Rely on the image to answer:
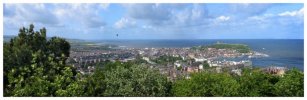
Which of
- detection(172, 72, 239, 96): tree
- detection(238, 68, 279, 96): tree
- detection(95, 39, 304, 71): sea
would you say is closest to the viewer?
detection(172, 72, 239, 96): tree

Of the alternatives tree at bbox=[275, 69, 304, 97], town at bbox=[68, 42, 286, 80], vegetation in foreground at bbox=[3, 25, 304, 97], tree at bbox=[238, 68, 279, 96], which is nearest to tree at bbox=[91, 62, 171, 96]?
vegetation in foreground at bbox=[3, 25, 304, 97]

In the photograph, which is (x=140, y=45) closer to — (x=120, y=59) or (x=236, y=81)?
(x=120, y=59)

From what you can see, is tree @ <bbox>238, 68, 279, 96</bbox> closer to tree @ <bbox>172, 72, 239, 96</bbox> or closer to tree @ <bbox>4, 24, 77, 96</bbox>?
tree @ <bbox>172, 72, 239, 96</bbox>

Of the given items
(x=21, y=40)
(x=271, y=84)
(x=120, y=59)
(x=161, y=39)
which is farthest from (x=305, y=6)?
(x=21, y=40)

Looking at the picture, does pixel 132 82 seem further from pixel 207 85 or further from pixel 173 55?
pixel 207 85

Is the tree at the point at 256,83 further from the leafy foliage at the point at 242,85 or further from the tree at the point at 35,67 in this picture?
the tree at the point at 35,67

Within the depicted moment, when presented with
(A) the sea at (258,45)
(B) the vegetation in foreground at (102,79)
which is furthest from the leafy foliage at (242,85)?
(A) the sea at (258,45)

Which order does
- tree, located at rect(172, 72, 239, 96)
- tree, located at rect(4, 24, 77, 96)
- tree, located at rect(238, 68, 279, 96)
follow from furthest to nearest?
tree, located at rect(238, 68, 279, 96), tree, located at rect(172, 72, 239, 96), tree, located at rect(4, 24, 77, 96)

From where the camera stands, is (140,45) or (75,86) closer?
A: (75,86)

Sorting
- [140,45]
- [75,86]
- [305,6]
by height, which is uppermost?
[305,6]

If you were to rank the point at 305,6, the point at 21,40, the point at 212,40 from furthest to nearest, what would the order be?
the point at 212,40 < the point at 21,40 < the point at 305,6
